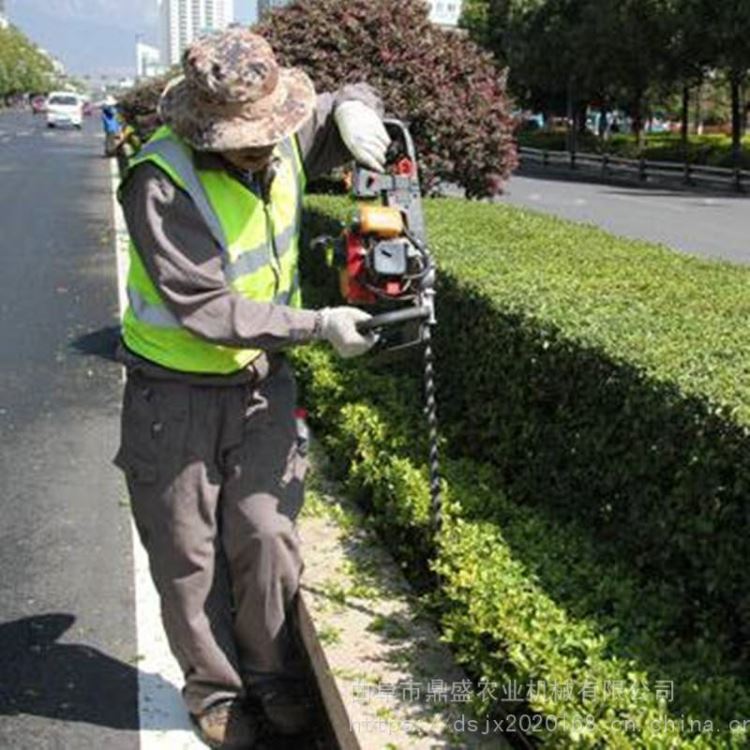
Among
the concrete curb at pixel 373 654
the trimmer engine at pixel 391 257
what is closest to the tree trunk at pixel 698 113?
the concrete curb at pixel 373 654

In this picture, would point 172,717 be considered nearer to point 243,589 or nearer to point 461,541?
point 243,589

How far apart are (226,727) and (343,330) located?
3.90 feet

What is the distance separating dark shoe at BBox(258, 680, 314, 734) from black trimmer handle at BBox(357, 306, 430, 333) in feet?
3.55

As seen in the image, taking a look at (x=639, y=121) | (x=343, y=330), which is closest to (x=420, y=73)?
(x=343, y=330)

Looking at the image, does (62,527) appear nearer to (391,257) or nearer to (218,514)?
(218,514)

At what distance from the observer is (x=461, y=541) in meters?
3.90

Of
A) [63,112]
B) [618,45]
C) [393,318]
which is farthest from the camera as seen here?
[63,112]

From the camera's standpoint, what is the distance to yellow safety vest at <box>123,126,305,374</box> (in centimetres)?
293

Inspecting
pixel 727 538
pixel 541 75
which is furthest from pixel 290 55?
pixel 541 75

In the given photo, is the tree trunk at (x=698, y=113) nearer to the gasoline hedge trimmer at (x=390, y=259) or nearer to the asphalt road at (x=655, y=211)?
the asphalt road at (x=655, y=211)

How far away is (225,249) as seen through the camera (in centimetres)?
296

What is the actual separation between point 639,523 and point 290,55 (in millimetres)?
7363

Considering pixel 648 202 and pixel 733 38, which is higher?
pixel 733 38

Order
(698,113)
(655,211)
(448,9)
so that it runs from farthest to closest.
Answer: (448,9)
(698,113)
(655,211)
